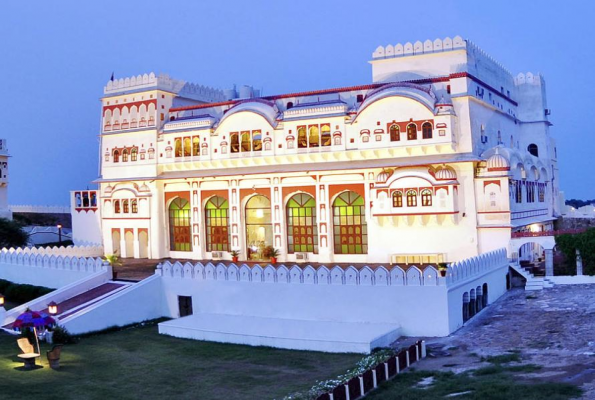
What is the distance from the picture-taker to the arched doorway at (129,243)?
31031mm

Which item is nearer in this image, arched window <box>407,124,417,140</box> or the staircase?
the staircase

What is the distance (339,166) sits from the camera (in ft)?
83.4

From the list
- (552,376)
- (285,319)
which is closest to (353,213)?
(285,319)

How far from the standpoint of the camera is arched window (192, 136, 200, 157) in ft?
94.6

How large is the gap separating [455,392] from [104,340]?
11.0 meters

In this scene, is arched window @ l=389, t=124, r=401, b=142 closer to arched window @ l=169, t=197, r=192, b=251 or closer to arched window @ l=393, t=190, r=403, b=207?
arched window @ l=393, t=190, r=403, b=207

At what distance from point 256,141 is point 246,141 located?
483 millimetres

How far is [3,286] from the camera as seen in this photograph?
26.7 metres

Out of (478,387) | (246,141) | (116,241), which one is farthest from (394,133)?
(116,241)

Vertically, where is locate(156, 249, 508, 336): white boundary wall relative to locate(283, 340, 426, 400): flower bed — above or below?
above

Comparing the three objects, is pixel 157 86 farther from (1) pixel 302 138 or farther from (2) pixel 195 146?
(1) pixel 302 138

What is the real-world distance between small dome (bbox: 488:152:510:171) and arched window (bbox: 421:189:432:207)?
2389mm

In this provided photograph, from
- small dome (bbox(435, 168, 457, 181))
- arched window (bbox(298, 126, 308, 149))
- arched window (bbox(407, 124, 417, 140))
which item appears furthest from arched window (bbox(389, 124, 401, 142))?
arched window (bbox(298, 126, 308, 149))

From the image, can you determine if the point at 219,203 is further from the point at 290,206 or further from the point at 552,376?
the point at 552,376
